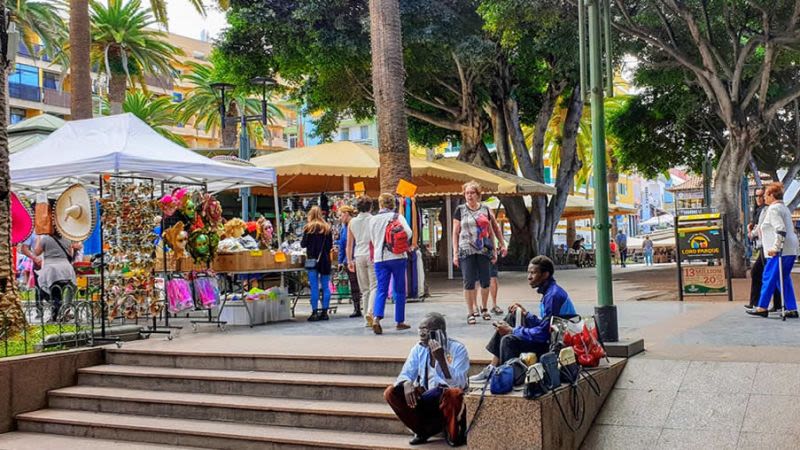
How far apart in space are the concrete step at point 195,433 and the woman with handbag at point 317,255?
14.0 feet

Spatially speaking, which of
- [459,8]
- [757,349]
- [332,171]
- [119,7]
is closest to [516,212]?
[459,8]

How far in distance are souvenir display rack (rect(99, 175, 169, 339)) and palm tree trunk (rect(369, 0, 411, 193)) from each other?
5.64 m

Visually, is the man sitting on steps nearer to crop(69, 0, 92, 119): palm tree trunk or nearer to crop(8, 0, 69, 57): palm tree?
crop(69, 0, 92, 119): palm tree trunk

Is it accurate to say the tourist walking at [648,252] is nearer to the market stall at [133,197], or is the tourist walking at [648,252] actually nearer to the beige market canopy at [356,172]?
the beige market canopy at [356,172]

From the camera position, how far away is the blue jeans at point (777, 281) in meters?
9.59

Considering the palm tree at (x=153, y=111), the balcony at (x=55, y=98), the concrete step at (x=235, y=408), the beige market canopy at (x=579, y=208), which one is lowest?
the concrete step at (x=235, y=408)

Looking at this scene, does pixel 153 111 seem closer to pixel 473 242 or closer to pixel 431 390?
pixel 473 242

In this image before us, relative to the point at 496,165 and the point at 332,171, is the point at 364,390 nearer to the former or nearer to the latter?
the point at 332,171

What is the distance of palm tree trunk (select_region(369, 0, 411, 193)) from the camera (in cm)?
1495

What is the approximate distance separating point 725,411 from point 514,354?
5.30 ft

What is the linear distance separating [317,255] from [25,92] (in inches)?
1781

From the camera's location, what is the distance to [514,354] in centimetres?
599

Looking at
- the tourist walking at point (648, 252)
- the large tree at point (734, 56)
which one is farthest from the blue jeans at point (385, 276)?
the tourist walking at point (648, 252)

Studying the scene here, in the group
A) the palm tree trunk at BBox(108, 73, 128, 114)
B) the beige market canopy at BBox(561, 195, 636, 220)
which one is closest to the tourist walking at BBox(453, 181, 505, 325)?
the palm tree trunk at BBox(108, 73, 128, 114)
